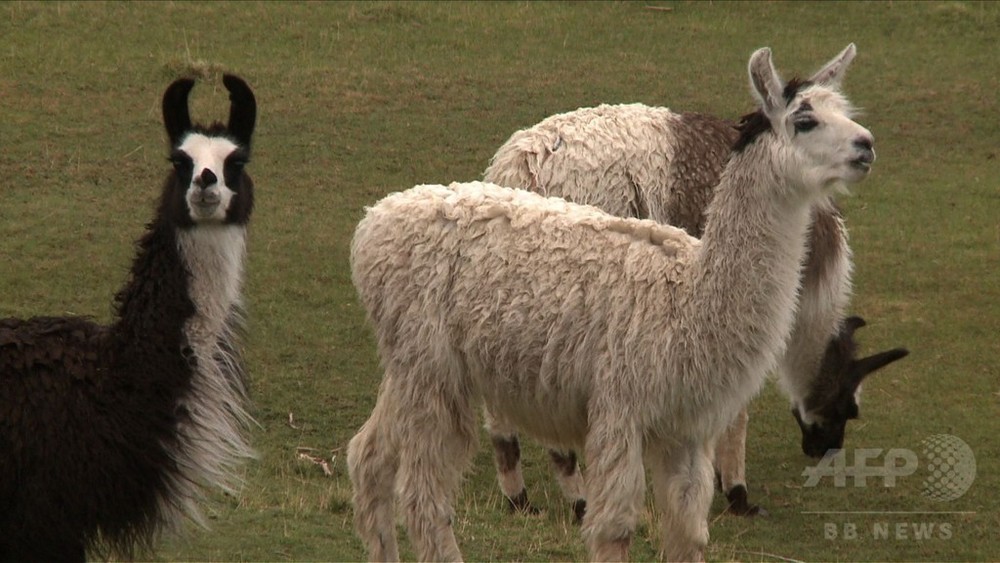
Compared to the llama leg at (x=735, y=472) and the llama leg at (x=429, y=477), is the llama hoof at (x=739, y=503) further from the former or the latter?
the llama leg at (x=429, y=477)

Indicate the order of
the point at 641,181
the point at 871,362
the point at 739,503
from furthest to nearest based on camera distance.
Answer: the point at 871,362 → the point at 739,503 → the point at 641,181

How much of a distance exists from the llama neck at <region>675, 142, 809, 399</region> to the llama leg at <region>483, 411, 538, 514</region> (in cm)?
274

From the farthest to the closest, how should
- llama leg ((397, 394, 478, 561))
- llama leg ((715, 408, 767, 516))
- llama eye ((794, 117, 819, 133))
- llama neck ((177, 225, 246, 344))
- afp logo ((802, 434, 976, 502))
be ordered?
afp logo ((802, 434, 976, 502)) → llama leg ((715, 408, 767, 516)) → llama leg ((397, 394, 478, 561)) → llama neck ((177, 225, 246, 344)) → llama eye ((794, 117, 819, 133))

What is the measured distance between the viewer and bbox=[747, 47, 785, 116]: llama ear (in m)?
6.05

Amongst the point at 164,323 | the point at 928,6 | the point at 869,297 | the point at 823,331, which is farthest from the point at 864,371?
the point at 928,6

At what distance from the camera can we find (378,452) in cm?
667

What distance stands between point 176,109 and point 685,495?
2471 millimetres

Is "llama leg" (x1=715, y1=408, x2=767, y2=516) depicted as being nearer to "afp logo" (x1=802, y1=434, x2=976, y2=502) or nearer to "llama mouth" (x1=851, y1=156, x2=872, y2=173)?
"afp logo" (x1=802, y1=434, x2=976, y2=502)

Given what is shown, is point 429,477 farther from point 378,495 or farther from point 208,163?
point 208,163

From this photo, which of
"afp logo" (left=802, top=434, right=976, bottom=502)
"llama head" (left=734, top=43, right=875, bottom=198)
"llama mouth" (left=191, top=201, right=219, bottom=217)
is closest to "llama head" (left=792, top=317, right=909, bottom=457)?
"afp logo" (left=802, top=434, right=976, bottom=502)

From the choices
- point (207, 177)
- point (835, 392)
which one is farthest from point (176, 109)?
point (835, 392)

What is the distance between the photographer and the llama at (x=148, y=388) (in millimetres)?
5754

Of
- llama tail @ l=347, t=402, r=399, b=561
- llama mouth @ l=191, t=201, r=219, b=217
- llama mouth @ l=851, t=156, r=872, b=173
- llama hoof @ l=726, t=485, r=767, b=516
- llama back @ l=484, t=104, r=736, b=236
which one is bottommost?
llama hoof @ l=726, t=485, r=767, b=516

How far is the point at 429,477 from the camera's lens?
6379mm
